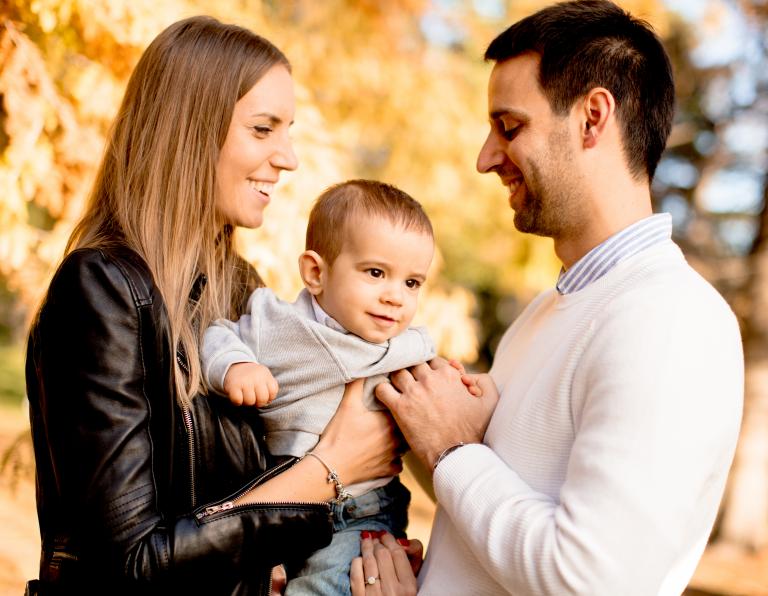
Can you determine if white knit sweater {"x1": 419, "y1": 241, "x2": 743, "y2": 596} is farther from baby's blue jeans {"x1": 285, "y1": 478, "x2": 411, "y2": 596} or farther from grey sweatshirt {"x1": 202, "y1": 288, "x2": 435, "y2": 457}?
grey sweatshirt {"x1": 202, "y1": 288, "x2": 435, "y2": 457}

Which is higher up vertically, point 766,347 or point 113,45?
point 113,45

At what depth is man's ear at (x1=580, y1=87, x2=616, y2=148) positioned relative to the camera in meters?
2.05

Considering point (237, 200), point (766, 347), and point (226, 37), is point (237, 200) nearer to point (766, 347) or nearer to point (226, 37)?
point (226, 37)

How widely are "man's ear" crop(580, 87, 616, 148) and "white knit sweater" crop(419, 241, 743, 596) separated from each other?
37 centimetres

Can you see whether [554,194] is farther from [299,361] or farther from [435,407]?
[299,361]

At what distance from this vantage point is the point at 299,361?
2.06 m

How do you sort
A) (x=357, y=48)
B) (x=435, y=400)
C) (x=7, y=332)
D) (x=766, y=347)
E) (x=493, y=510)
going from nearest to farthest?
(x=493, y=510) < (x=435, y=400) < (x=357, y=48) < (x=766, y=347) < (x=7, y=332)

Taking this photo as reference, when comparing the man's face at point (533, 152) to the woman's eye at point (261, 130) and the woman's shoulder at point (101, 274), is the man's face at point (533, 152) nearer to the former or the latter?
the woman's eye at point (261, 130)

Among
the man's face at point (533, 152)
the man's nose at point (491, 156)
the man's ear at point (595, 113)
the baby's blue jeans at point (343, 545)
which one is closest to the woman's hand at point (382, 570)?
the baby's blue jeans at point (343, 545)

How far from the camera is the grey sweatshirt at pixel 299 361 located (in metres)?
2.05

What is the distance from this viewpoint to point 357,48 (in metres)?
5.22

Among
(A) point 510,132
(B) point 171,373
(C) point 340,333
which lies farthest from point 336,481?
(A) point 510,132

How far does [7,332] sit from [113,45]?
1663 cm

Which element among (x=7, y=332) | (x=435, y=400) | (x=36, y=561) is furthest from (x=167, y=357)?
(x=7, y=332)
